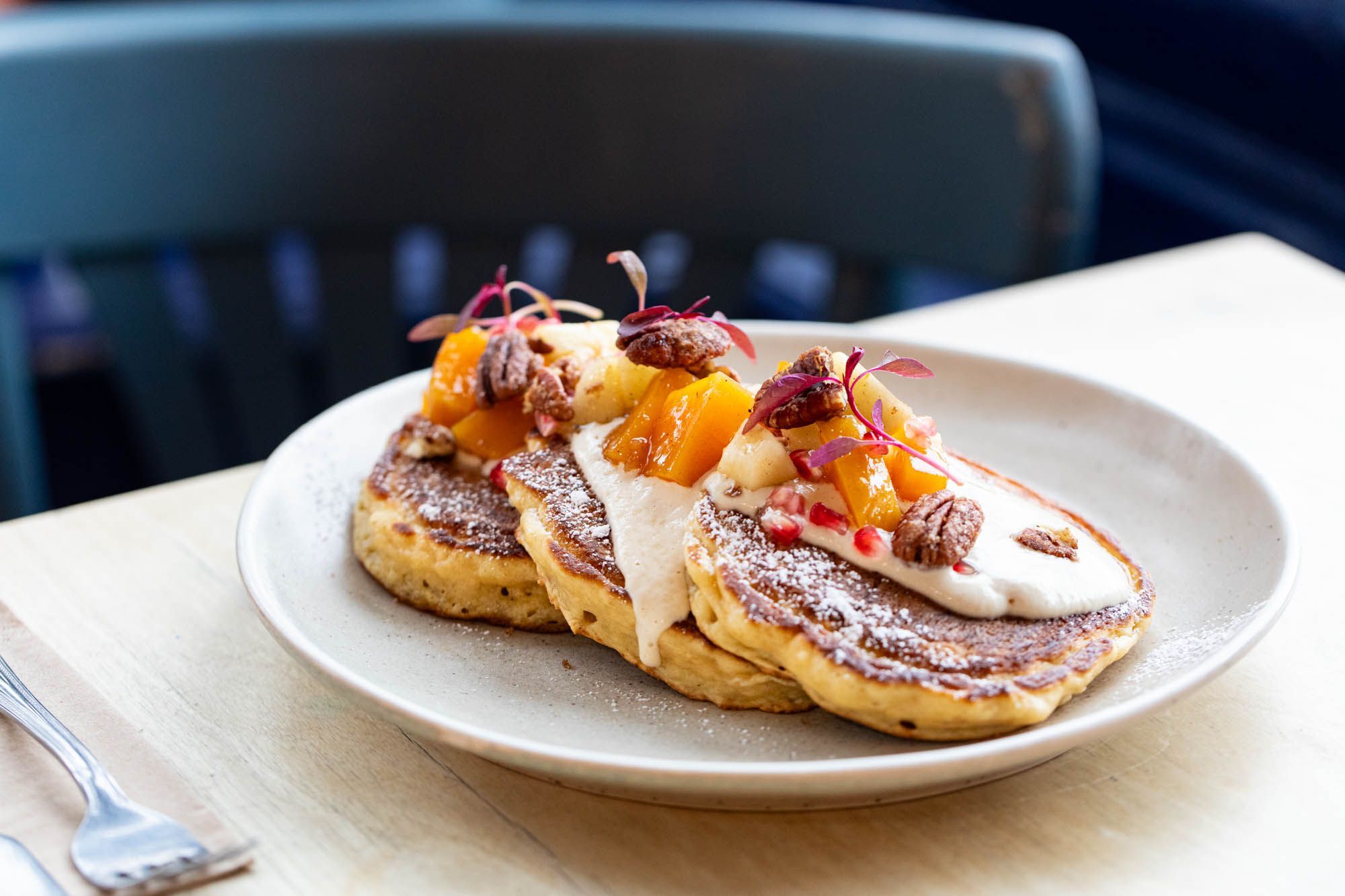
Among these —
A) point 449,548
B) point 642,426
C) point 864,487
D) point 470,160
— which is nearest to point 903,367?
point 864,487

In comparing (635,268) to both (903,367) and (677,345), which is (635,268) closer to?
(677,345)

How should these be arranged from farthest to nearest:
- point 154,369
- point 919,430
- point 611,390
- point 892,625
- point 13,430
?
1. point 154,369
2. point 13,430
3. point 611,390
4. point 919,430
5. point 892,625

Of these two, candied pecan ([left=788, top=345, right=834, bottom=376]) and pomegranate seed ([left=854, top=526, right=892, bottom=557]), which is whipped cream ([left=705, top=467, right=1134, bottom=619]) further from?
candied pecan ([left=788, top=345, right=834, bottom=376])

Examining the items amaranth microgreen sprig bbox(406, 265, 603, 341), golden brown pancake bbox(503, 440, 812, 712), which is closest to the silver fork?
golden brown pancake bbox(503, 440, 812, 712)

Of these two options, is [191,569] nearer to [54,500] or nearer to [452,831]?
[452,831]

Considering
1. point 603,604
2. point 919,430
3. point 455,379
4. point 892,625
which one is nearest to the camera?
point 892,625

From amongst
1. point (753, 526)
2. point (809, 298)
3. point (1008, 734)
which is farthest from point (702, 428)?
point (809, 298)
